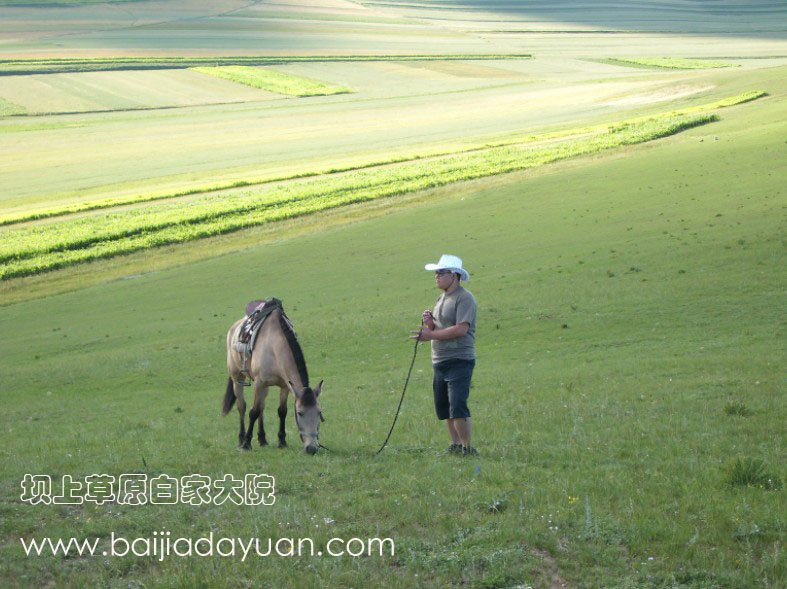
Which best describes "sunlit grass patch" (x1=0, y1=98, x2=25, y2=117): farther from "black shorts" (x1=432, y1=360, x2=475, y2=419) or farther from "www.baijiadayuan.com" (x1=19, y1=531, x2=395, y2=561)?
"www.baijiadayuan.com" (x1=19, y1=531, x2=395, y2=561)

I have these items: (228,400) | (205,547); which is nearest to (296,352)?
(228,400)

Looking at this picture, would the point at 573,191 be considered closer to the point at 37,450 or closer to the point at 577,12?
the point at 37,450

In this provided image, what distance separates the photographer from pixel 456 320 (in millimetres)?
11211

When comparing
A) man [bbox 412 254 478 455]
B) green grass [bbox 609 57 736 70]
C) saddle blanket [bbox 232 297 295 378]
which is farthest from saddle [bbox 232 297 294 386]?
green grass [bbox 609 57 736 70]

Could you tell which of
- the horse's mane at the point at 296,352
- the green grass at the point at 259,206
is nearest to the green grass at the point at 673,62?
the green grass at the point at 259,206

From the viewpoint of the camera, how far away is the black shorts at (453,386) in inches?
443

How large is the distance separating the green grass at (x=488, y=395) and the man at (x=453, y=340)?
2.32 ft

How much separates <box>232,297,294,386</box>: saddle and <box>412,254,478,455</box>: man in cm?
309

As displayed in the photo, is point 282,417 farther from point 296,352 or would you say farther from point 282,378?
point 296,352

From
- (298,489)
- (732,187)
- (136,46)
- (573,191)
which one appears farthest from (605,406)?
(136,46)

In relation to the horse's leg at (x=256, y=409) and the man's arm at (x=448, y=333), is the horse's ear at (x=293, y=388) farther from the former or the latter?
the man's arm at (x=448, y=333)

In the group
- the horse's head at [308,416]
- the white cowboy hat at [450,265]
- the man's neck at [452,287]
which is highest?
the white cowboy hat at [450,265]

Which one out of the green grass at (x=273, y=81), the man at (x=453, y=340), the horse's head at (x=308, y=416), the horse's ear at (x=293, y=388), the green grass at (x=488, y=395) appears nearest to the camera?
the green grass at (x=488, y=395)

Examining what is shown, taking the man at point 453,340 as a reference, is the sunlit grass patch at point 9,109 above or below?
above
